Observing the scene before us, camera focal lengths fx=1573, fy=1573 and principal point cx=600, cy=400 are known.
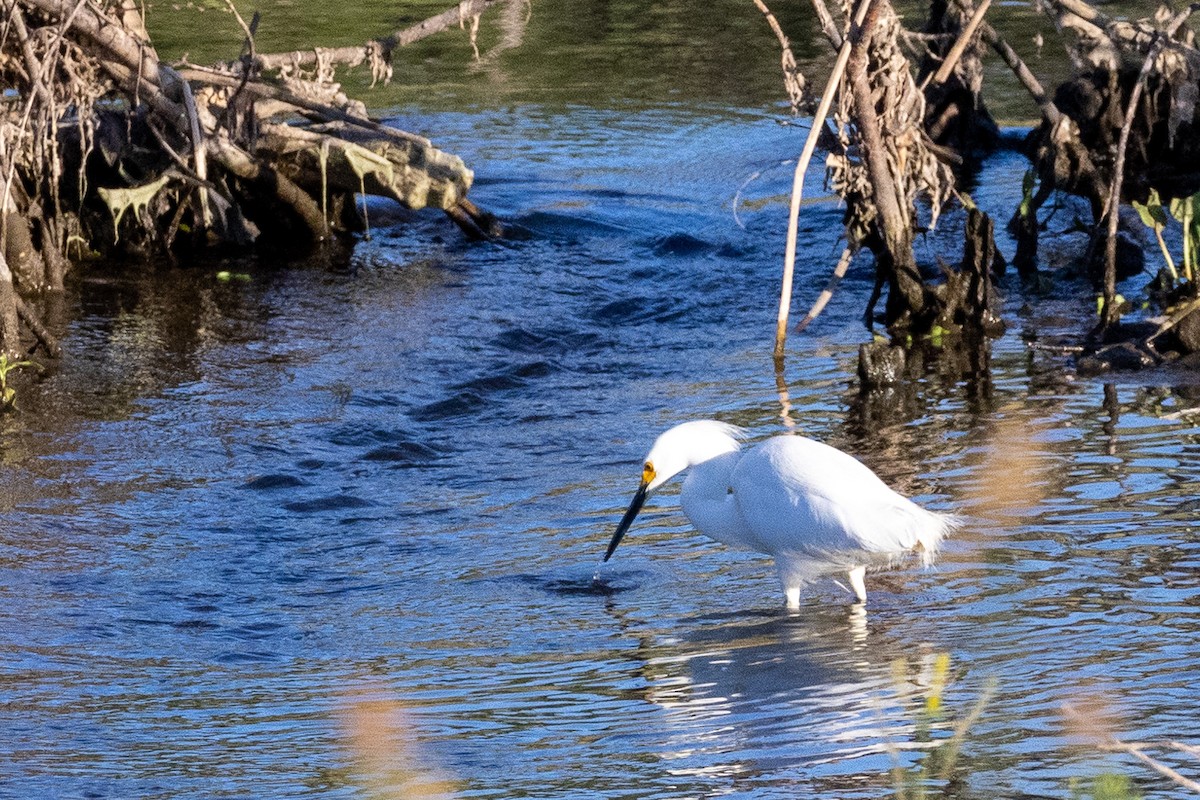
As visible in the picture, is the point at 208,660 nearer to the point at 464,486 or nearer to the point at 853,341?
the point at 464,486

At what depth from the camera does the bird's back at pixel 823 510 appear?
5223 millimetres

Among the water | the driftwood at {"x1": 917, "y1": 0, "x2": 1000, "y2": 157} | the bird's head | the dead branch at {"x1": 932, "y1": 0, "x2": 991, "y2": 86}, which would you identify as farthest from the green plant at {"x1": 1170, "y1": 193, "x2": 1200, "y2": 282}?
the driftwood at {"x1": 917, "y1": 0, "x2": 1000, "y2": 157}

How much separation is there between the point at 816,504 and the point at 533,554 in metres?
1.37

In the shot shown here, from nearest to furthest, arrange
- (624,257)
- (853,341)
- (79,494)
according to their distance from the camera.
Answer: (79,494) → (853,341) → (624,257)

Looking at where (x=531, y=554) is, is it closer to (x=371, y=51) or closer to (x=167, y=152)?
(x=371, y=51)

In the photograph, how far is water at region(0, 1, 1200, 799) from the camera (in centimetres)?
420

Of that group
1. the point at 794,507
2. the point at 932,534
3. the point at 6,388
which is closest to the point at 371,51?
the point at 6,388

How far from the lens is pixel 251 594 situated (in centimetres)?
588

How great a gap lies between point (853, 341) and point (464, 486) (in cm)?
304

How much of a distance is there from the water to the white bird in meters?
0.22

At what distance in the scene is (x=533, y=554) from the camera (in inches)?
245

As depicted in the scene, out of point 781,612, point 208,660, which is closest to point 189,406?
point 208,660

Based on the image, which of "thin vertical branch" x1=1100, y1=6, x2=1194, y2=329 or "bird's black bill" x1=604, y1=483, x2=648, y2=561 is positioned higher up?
"thin vertical branch" x1=1100, y1=6, x2=1194, y2=329

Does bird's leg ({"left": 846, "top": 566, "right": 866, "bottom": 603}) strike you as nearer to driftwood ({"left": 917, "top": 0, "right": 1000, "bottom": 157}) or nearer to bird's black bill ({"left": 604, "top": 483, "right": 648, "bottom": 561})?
bird's black bill ({"left": 604, "top": 483, "right": 648, "bottom": 561})
